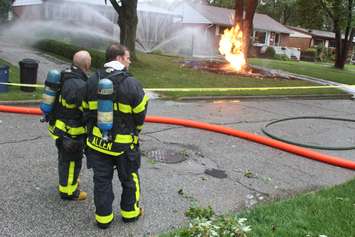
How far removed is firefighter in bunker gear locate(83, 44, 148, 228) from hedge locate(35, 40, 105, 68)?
13079 millimetres

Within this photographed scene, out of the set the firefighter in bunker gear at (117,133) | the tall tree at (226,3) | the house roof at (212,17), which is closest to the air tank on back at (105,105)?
the firefighter in bunker gear at (117,133)

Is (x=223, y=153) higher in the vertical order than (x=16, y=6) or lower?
lower

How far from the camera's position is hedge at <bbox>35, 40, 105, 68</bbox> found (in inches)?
670

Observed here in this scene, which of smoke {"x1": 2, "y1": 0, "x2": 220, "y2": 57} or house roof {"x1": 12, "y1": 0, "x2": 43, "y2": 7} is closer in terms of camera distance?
smoke {"x1": 2, "y1": 0, "x2": 220, "y2": 57}

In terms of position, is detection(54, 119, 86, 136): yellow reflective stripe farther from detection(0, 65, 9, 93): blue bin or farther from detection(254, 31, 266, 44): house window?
detection(254, 31, 266, 44): house window

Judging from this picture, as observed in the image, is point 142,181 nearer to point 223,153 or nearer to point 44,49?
point 223,153

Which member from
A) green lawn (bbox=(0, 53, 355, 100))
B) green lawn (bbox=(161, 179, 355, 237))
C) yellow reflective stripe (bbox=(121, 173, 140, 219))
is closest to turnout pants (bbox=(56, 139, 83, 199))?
yellow reflective stripe (bbox=(121, 173, 140, 219))

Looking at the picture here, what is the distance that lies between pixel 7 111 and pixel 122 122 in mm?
5585

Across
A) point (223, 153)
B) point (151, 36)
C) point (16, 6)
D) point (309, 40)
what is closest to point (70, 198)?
point (223, 153)

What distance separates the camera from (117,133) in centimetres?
377

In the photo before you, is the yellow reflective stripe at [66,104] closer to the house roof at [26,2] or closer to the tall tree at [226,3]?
the house roof at [26,2]

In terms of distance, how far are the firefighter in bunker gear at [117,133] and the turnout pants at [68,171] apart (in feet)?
1.63

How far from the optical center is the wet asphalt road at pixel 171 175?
4078 millimetres

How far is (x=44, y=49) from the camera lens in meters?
23.9
